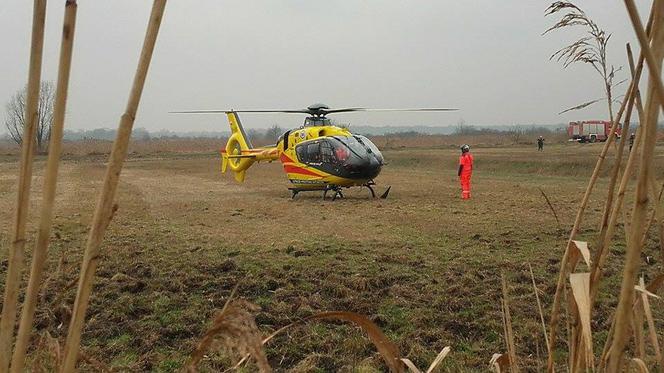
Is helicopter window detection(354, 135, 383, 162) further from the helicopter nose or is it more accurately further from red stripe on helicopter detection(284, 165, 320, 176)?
red stripe on helicopter detection(284, 165, 320, 176)

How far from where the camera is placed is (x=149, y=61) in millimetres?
629

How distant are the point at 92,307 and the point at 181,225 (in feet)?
18.2

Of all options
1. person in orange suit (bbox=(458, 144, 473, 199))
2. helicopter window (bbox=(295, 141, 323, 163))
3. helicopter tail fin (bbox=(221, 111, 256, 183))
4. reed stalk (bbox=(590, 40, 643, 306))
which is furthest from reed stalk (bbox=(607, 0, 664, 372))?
helicopter tail fin (bbox=(221, 111, 256, 183))

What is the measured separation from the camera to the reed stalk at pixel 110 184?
625 mm

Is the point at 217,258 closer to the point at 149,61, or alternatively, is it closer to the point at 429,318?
the point at 429,318

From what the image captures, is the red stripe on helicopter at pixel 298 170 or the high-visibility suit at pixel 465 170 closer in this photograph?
the high-visibility suit at pixel 465 170

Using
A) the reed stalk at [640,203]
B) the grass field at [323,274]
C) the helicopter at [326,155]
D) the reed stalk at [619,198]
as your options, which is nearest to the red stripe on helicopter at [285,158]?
the helicopter at [326,155]

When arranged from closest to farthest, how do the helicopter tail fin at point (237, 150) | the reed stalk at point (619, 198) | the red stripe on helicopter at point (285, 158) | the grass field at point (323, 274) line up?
1. the reed stalk at point (619, 198)
2. the grass field at point (323, 274)
3. the red stripe on helicopter at point (285, 158)
4. the helicopter tail fin at point (237, 150)

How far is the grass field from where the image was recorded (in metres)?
4.10

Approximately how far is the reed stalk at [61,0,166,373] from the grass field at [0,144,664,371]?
312 mm

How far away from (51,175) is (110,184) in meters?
0.07

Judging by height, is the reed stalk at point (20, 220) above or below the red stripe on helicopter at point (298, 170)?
above

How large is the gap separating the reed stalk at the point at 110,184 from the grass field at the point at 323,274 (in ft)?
1.02

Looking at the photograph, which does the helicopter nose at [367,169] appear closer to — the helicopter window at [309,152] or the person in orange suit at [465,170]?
the helicopter window at [309,152]
